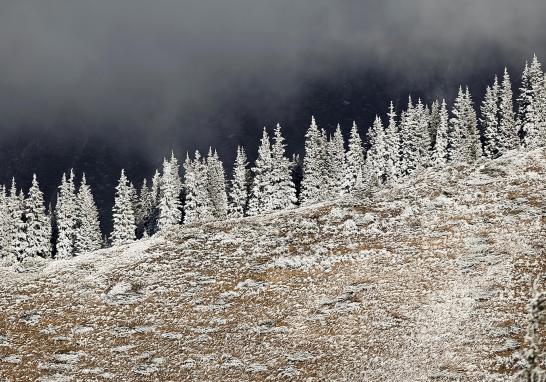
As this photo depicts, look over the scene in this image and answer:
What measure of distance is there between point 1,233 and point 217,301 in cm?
7598

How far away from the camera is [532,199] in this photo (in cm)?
3984

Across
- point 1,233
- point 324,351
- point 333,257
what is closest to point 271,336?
point 324,351

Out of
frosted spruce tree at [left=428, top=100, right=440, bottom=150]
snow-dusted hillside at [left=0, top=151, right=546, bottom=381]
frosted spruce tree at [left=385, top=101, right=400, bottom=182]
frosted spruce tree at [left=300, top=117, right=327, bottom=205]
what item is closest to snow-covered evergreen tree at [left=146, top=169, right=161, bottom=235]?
frosted spruce tree at [left=300, top=117, right=327, bottom=205]

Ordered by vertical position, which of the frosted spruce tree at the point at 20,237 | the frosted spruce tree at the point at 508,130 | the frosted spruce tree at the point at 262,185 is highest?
the frosted spruce tree at the point at 508,130

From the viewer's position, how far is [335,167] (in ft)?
375

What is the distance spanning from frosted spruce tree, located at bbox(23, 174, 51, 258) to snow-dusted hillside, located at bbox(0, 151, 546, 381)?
55002 mm

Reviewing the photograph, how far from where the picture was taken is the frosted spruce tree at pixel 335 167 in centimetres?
11119

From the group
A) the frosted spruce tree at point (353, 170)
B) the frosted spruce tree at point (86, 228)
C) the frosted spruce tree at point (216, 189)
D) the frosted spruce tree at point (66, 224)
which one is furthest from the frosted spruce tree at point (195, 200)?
the frosted spruce tree at point (353, 170)

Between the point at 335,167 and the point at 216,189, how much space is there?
23.7m

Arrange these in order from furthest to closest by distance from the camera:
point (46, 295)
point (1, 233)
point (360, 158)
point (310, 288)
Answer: point (360, 158), point (1, 233), point (46, 295), point (310, 288)

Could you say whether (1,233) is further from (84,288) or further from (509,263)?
(509,263)

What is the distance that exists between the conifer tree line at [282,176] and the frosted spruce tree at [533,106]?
0.51 feet

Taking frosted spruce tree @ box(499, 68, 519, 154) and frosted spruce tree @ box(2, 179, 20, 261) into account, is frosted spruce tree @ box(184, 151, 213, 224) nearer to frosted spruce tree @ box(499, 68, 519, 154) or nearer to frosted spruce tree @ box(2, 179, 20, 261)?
frosted spruce tree @ box(2, 179, 20, 261)

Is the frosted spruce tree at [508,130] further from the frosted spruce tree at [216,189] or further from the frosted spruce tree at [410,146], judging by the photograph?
the frosted spruce tree at [216,189]
